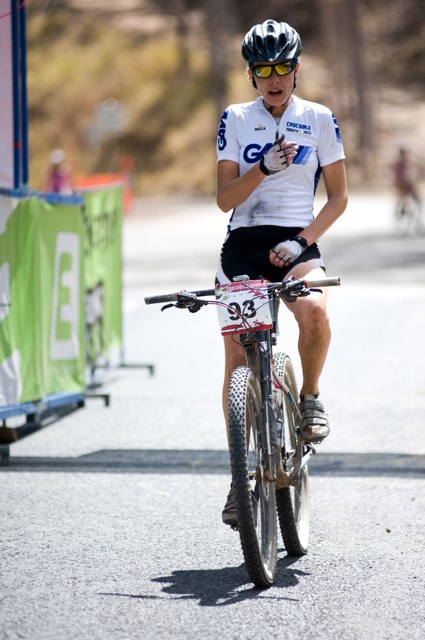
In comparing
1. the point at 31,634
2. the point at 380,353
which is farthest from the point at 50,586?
the point at 380,353

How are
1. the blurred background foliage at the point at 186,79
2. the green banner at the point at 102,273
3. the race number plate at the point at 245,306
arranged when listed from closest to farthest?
1. the race number plate at the point at 245,306
2. the green banner at the point at 102,273
3. the blurred background foliage at the point at 186,79

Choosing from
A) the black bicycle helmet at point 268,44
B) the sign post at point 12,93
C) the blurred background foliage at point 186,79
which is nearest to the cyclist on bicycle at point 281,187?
the black bicycle helmet at point 268,44

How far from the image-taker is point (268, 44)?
5.39 metres

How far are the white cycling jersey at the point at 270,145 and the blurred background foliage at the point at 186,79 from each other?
44.1m

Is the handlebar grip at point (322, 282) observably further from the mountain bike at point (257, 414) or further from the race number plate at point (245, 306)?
the race number plate at point (245, 306)

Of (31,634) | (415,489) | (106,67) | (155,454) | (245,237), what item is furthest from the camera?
(106,67)

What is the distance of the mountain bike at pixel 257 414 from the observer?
4.78 meters

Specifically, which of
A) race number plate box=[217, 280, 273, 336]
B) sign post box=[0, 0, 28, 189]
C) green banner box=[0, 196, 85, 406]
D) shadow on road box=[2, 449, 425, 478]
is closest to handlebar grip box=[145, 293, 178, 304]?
race number plate box=[217, 280, 273, 336]

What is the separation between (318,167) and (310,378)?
36.0 inches

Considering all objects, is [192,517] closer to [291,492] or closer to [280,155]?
[291,492]

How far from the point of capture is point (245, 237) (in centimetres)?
555

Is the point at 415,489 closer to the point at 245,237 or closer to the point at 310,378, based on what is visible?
the point at 310,378

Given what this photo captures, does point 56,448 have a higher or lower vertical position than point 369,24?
lower

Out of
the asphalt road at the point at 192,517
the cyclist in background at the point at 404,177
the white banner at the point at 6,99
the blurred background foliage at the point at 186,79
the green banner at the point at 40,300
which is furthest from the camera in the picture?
the blurred background foliage at the point at 186,79
